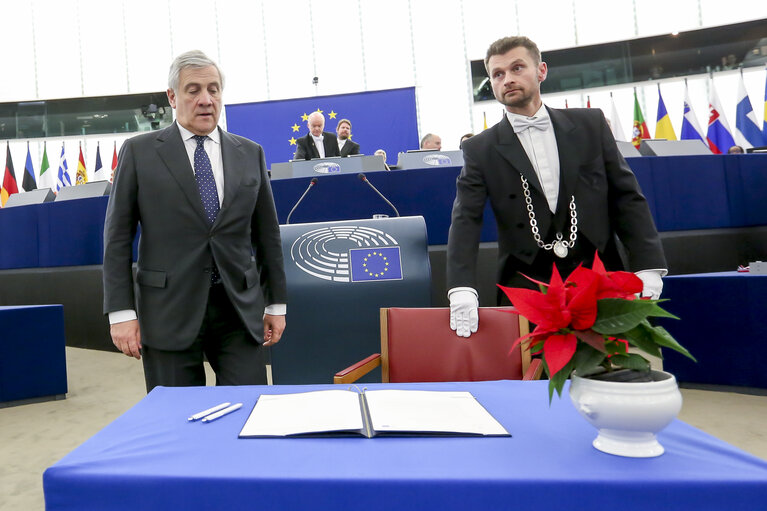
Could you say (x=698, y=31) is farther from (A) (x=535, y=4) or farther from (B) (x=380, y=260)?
(B) (x=380, y=260)

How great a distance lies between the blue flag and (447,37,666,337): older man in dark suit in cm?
773

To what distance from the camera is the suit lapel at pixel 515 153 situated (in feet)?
5.79

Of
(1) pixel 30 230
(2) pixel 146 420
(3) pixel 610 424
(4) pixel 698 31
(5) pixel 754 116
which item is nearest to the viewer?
(3) pixel 610 424

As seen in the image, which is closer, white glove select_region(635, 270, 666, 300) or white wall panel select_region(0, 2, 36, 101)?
white glove select_region(635, 270, 666, 300)

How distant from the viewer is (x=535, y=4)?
1062cm

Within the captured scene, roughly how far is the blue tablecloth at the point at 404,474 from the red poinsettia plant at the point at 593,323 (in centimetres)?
13

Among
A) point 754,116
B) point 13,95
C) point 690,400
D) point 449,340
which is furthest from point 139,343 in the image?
point 13,95

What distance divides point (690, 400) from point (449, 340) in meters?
2.03

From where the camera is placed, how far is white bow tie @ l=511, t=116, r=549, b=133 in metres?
1.79

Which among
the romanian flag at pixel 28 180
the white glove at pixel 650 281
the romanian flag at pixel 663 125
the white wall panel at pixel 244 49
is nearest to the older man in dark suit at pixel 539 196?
the white glove at pixel 650 281

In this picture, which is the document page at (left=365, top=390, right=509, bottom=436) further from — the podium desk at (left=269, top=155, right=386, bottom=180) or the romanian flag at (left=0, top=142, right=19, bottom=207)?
the romanian flag at (left=0, top=142, right=19, bottom=207)

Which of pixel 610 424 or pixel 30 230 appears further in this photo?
pixel 30 230

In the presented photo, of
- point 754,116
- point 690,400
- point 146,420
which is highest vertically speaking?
point 754,116

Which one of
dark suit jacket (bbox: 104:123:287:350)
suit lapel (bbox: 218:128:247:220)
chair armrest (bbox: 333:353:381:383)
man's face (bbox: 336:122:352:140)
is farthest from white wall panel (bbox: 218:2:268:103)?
chair armrest (bbox: 333:353:381:383)
